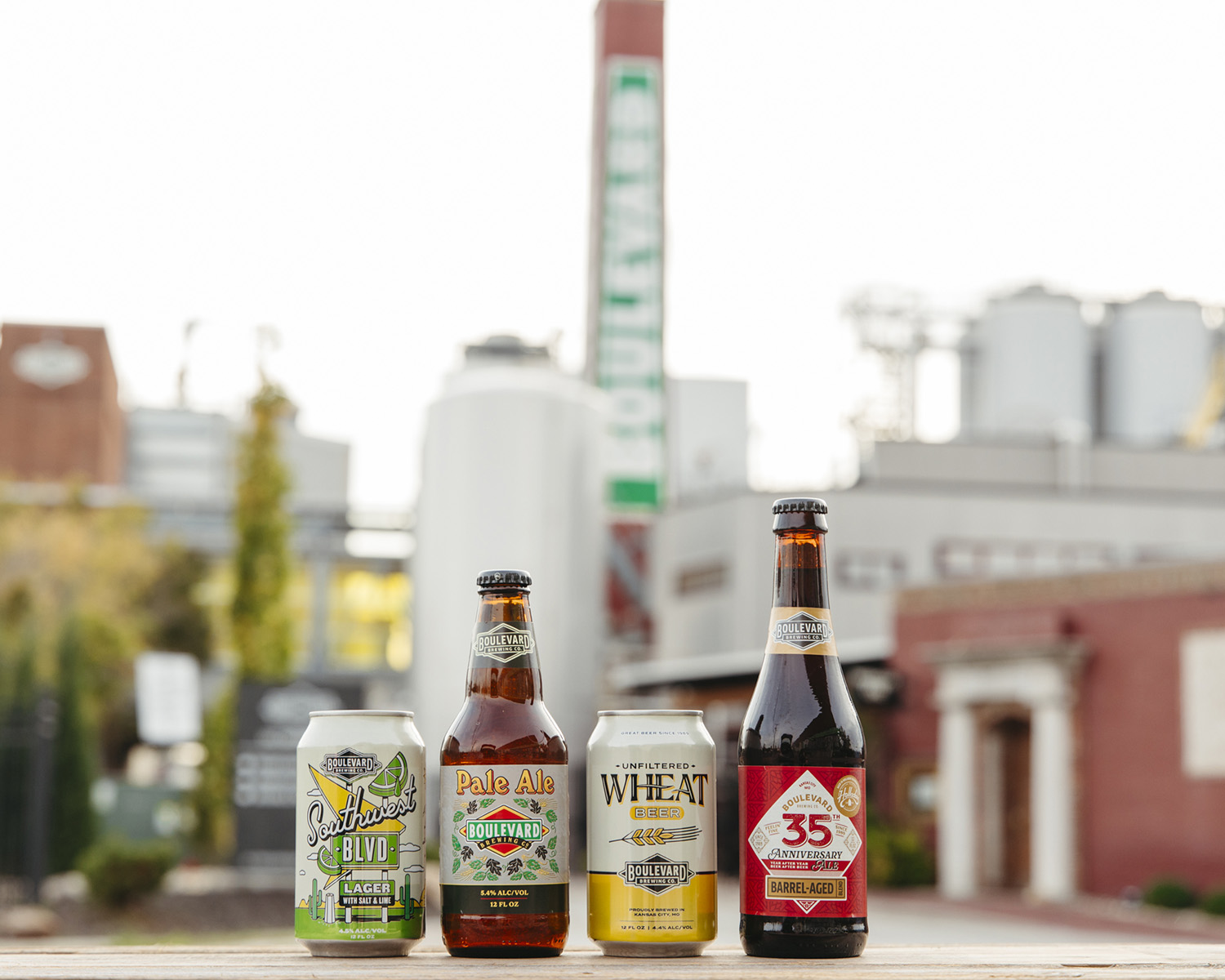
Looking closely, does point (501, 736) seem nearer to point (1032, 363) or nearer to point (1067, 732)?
point (1067, 732)

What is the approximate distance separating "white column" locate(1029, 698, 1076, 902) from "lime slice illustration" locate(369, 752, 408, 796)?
21545mm

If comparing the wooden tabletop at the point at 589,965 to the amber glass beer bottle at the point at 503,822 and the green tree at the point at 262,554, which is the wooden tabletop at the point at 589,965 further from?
the green tree at the point at 262,554

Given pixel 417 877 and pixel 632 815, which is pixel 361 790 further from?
pixel 632 815

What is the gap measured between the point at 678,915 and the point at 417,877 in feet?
1.30

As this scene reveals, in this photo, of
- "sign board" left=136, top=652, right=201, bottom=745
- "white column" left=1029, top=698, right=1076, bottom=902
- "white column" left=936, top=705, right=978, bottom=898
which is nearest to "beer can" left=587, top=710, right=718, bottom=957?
"white column" left=1029, top=698, right=1076, bottom=902

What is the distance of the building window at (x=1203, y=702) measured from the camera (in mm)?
21000

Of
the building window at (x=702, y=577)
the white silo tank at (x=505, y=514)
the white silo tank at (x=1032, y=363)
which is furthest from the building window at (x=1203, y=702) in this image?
the white silo tank at (x=1032, y=363)

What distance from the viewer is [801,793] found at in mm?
2414

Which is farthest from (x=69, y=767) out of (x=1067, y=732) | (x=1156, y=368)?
(x=1156, y=368)

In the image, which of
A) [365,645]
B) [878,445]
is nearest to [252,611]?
[878,445]

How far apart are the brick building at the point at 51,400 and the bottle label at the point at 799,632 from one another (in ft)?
194

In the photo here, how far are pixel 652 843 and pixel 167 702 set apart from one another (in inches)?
937

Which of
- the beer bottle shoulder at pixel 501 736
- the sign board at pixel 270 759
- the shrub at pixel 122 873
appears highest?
the beer bottle shoulder at pixel 501 736

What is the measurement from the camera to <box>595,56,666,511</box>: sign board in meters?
32.6
